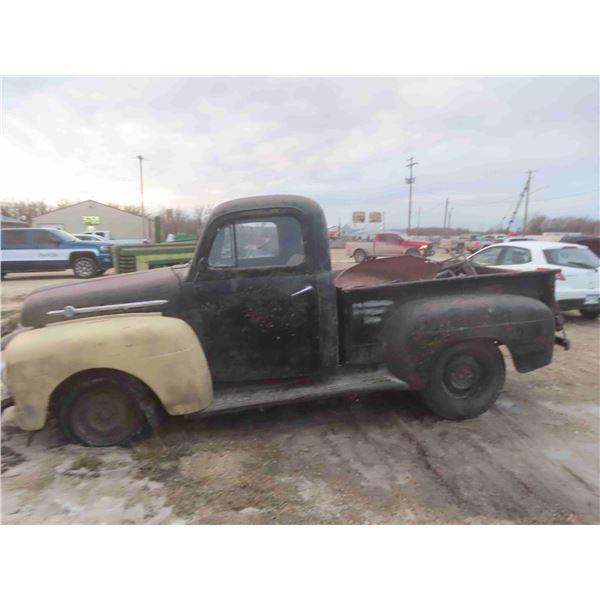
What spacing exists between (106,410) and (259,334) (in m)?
1.29

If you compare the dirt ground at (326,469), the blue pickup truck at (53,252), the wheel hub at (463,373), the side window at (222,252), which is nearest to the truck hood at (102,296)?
the side window at (222,252)

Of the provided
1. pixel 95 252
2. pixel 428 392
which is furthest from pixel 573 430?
pixel 95 252

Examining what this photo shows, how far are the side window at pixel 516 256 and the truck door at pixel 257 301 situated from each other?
555cm

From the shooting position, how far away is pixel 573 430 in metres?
3.45

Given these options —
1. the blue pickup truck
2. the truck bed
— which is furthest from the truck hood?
the blue pickup truck

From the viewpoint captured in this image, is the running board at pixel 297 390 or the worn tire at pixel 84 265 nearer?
the running board at pixel 297 390

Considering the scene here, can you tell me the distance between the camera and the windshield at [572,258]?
6887mm

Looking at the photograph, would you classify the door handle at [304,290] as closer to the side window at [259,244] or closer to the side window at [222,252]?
the side window at [259,244]

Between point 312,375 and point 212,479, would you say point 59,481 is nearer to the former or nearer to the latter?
point 212,479

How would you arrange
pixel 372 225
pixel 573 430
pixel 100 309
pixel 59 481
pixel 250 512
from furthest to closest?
pixel 372 225
pixel 573 430
pixel 100 309
pixel 59 481
pixel 250 512

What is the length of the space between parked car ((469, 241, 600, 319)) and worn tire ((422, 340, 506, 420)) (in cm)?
371

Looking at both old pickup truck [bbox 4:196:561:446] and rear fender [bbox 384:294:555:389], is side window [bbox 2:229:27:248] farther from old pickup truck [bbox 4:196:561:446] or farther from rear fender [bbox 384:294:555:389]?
rear fender [bbox 384:294:555:389]

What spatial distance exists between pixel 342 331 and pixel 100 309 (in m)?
1.97

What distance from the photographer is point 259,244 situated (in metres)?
3.37
